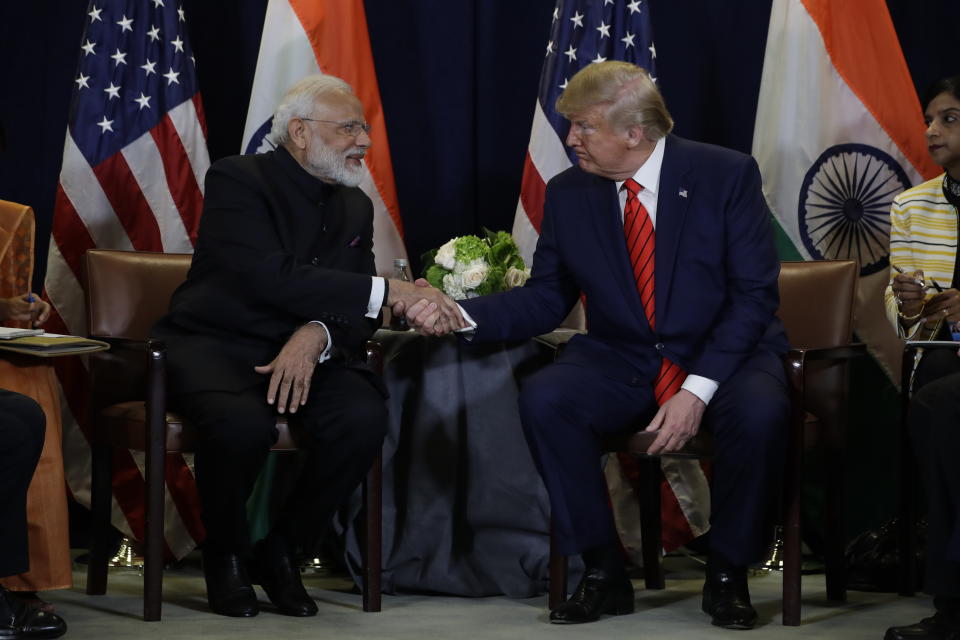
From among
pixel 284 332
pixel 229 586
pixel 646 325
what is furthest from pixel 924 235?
pixel 229 586

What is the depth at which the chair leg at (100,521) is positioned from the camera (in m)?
3.75

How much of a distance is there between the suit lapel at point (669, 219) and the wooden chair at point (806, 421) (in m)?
0.37

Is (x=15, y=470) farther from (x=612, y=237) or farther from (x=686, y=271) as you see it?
(x=686, y=271)

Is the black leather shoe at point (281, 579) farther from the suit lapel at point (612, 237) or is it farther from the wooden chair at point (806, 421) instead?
the suit lapel at point (612, 237)

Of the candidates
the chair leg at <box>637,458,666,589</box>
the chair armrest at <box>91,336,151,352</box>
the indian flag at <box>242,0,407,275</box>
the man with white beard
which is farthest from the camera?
the indian flag at <box>242,0,407,275</box>

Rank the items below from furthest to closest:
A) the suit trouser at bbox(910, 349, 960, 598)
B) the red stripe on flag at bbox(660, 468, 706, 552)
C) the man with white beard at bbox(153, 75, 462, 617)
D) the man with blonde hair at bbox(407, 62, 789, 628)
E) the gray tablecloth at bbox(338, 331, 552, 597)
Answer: the red stripe on flag at bbox(660, 468, 706, 552), the gray tablecloth at bbox(338, 331, 552, 597), the man with white beard at bbox(153, 75, 462, 617), the man with blonde hair at bbox(407, 62, 789, 628), the suit trouser at bbox(910, 349, 960, 598)

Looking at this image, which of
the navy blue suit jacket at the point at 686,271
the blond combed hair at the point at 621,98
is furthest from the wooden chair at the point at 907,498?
the blond combed hair at the point at 621,98

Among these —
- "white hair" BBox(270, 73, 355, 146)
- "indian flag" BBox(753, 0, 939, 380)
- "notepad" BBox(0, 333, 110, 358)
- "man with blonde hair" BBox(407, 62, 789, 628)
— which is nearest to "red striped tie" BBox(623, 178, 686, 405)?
"man with blonde hair" BBox(407, 62, 789, 628)

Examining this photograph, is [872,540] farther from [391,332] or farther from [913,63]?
[913,63]

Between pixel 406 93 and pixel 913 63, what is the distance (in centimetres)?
199

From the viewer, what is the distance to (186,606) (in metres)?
3.57

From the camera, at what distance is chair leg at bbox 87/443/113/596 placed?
375cm

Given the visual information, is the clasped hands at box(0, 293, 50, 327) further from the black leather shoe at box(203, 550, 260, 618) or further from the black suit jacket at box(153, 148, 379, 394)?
the black leather shoe at box(203, 550, 260, 618)

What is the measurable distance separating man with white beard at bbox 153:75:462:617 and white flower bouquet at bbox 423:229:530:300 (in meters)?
0.22
